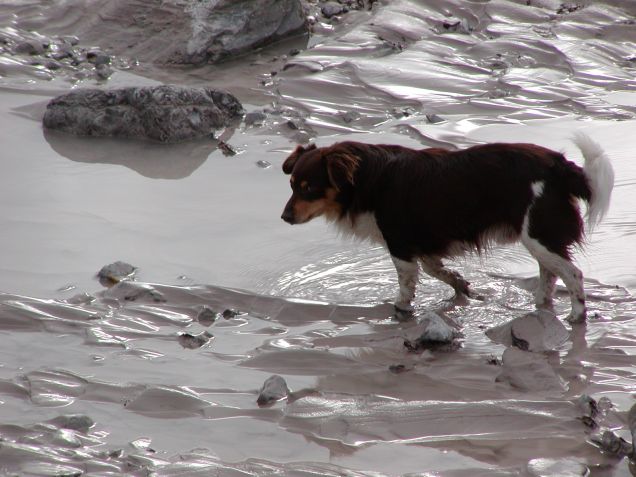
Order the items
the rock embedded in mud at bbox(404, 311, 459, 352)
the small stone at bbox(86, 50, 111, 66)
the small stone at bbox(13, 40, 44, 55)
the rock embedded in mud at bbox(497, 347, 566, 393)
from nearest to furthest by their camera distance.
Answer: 1. the rock embedded in mud at bbox(497, 347, 566, 393)
2. the rock embedded in mud at bbox(404, 311, 459, 352)
3. the small stone at bbox(86, 50, 111, 66)
4. the small stone at bbox(13, 40, 44, 55)

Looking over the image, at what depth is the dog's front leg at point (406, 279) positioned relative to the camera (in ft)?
18.8

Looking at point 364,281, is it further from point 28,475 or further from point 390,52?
point 390,52

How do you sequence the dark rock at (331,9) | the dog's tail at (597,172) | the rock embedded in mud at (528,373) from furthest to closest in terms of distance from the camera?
the dark rock at (331,9)
the dog's tail at (597,172)
the rock embedded in mud at (528,373)

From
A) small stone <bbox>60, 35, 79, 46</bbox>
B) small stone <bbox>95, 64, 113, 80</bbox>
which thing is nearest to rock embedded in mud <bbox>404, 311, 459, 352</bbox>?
small stone <bbox>95, 64, 113, 80</bbox>

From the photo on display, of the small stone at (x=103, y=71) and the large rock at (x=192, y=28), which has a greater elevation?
the large rock at (x=192, y=28)

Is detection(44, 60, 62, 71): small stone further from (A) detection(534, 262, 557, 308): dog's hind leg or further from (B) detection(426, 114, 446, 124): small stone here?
(A) detection(534, 262, 557, 308): dog's hind leg

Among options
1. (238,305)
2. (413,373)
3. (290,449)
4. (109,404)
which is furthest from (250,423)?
(238,305)

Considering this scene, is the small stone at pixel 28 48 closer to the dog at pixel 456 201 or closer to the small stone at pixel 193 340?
the dog at pixel 456 201

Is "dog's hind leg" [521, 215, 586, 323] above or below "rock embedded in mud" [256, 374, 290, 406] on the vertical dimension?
above

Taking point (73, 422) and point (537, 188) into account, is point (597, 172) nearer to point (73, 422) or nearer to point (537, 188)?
point (537, 188)

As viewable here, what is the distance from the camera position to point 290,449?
13.2 ft

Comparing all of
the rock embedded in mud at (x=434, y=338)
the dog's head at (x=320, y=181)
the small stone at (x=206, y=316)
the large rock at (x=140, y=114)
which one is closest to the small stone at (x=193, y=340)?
the small stone at (x=206, y=316)

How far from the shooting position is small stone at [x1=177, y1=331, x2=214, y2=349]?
5.09 m

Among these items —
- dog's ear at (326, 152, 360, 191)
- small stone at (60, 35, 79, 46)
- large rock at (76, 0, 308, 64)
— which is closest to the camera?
dog's ear at (326, 152, 360, 191)
